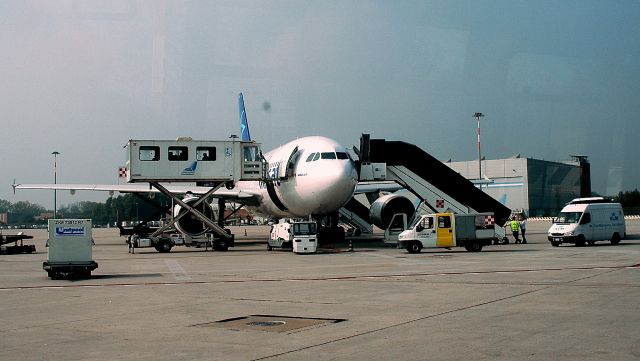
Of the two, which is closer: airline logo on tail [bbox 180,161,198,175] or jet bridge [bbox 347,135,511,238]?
airline logo on tail [bbox 180,161,198,175]

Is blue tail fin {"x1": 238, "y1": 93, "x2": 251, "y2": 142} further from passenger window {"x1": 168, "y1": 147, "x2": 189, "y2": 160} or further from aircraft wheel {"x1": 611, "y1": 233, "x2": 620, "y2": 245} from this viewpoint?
aircraft wheel {"x1": 611, "y1": 233, "x2": 620, "y2": 245}

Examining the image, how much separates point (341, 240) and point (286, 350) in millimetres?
34880

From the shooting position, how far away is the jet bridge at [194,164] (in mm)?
37562

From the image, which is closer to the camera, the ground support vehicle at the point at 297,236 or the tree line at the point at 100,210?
the ground support vehicle at the point at 297,236

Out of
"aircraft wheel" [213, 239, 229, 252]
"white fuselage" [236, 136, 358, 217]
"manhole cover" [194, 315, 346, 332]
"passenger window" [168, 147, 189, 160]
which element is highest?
"passenger window" [168, 147, 189, 160]

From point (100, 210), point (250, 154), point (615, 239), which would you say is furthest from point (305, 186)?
point (100, 210)

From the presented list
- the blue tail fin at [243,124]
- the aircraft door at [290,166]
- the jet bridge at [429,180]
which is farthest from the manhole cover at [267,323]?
the blue tail fin at [243,124]

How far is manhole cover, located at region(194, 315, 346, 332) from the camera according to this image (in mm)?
11805

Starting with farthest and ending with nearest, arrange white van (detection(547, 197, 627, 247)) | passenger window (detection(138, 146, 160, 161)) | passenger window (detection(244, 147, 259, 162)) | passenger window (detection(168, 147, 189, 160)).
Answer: passenger window (detection(244, 147, 259, 162))
passenger window (detection(168, 147, 189, 160))
passenger window (detection(138, 146, 160, 161))
white van (detection(547, 197, 627, 247))

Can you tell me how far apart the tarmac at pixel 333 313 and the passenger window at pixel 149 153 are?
537 inches

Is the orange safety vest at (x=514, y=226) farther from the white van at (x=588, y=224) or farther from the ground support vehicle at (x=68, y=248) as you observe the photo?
the ground support vehicle at (x=68, y=248)

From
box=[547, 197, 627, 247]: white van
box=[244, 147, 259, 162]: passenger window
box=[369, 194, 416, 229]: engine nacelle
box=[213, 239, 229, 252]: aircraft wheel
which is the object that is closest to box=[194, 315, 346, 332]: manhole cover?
box=[213, 239, 229, 252]: aircraft wheel

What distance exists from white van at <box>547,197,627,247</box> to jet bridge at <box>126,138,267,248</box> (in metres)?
15.9

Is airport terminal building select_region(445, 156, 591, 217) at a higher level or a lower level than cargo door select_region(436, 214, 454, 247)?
higher
